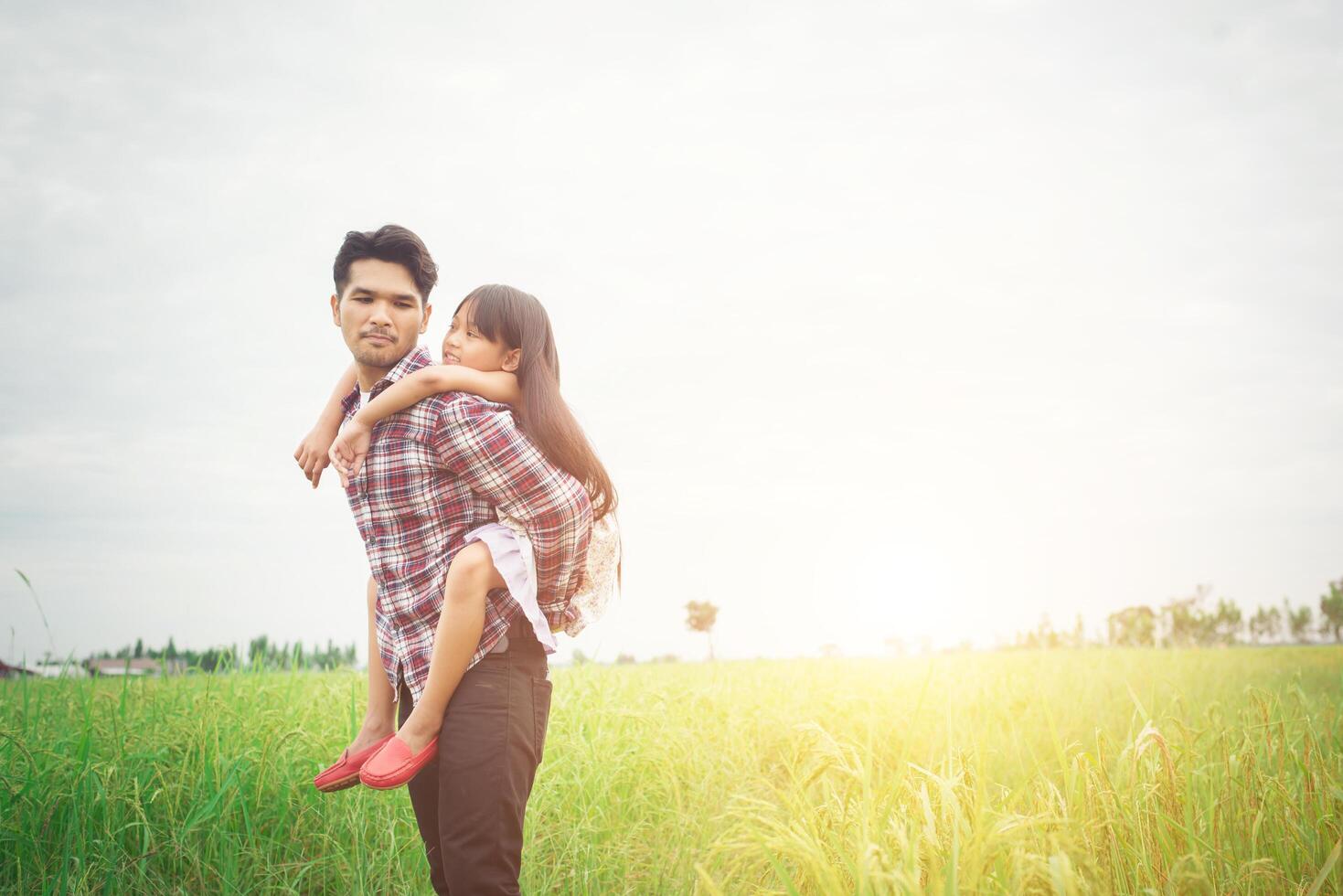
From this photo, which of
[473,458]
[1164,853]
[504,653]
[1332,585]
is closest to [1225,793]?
[1164,853]

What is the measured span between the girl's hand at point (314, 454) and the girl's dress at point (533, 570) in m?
0.67

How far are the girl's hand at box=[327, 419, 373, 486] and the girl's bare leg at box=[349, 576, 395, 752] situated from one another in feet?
1.26

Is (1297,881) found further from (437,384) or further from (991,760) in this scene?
(437,384)

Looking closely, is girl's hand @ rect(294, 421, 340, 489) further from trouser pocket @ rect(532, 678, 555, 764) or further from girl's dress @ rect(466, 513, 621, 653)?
trouser pocket @ rect(532, 678, 555, 764)

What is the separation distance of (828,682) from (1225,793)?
5985 millimetres

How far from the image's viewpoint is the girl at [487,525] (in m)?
2.23

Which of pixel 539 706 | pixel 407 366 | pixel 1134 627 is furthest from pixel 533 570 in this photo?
pixel 1134 627

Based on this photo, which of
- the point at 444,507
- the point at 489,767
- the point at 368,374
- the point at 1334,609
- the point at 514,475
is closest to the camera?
the point at 489,767

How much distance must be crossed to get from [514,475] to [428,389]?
36 cm

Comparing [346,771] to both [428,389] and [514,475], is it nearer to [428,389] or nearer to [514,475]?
[514,475]

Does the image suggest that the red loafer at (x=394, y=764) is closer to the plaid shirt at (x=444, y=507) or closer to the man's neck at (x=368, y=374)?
the plaid shirt at (x=444, y=507)

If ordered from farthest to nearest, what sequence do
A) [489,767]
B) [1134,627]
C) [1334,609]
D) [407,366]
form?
[1334,609]
[1134,627]
[407,366]
[489,767]

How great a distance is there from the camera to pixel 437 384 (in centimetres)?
237

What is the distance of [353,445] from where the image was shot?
97.2 inches
